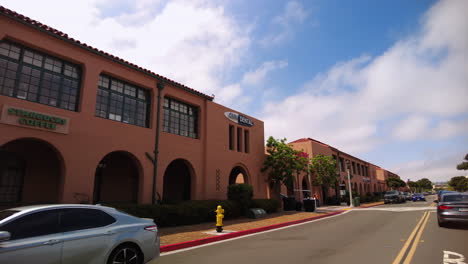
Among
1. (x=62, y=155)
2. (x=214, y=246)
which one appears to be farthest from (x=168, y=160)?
(x=214, y=246)

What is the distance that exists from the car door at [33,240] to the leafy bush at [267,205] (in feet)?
47.1

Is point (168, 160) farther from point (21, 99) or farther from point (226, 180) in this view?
point (21, 99)

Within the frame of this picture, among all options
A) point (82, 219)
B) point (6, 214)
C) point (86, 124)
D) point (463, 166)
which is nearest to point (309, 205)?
point (86, 124)

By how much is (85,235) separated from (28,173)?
935 cm

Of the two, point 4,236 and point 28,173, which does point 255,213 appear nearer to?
point 28,173

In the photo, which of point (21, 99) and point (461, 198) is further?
point (461, 198)

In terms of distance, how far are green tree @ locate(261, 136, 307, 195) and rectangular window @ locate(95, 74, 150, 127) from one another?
37.3 ft

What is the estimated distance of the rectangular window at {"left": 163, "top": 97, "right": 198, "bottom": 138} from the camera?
16047mm

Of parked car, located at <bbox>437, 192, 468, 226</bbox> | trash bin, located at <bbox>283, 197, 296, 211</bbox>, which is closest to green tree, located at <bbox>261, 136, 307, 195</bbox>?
trash bin, located at <bbox>283, 197, 296, 211</bbox>

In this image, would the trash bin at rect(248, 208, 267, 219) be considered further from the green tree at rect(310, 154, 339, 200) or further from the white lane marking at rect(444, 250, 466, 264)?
the green tree at rect(310, 154, 339, 200)

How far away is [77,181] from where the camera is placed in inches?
436

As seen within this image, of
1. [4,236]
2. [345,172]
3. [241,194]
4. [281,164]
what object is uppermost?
[345,172]

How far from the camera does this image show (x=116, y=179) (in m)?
15.4

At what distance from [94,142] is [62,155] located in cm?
142
